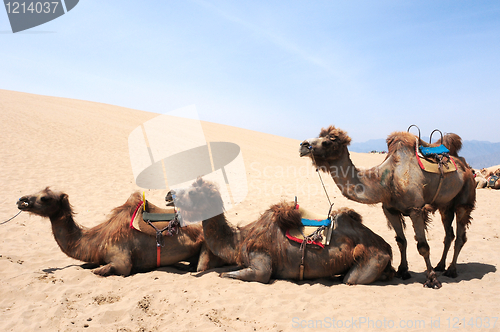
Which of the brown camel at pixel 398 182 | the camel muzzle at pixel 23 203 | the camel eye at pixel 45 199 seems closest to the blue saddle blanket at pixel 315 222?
the brown camel at pixel 398 182

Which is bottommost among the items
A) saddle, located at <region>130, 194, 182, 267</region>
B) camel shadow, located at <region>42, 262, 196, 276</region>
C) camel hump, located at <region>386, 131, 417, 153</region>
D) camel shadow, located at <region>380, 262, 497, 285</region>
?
camel shadow, located at <region>380, 262, 497, 285</region>

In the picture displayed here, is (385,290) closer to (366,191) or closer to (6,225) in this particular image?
(366,191)

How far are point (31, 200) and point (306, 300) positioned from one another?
4.42 metres

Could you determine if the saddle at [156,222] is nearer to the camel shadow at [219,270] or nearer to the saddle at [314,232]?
the camel shadow at [219,270]

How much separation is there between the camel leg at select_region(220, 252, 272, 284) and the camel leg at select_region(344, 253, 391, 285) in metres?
1.15

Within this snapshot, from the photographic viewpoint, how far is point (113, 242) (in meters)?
4.98

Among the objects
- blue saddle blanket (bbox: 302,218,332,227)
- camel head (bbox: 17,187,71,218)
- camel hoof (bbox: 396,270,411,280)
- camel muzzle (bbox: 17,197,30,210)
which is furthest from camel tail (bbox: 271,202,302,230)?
camel muzzle (bbox: 17,197,30,210)

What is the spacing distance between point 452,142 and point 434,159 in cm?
111

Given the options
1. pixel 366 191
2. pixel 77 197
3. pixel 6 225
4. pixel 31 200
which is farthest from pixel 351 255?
pixel 77 197

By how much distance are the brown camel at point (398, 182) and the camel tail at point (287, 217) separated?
799 millimetres

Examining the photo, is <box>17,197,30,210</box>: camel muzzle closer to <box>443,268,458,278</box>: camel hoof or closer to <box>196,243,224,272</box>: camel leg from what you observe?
<box>196,243,224,272</box>: camel leg

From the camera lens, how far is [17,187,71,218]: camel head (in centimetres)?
482

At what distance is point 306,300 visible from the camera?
401cm

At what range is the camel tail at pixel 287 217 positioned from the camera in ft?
15.5
